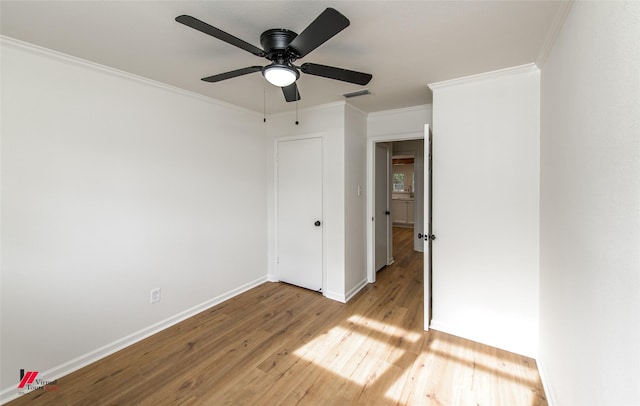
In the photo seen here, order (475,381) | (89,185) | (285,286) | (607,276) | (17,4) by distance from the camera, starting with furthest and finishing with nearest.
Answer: (285,286) → (89,185) → (475,381) → (17,4) → (607,276)

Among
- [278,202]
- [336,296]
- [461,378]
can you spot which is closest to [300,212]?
[278,202]

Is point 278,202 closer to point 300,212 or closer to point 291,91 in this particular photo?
point 300,212

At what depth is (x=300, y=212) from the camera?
3689 mm

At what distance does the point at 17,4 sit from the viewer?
1.47m

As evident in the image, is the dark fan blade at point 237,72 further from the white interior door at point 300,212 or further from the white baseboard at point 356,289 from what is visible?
the white baseboard at point 356,289

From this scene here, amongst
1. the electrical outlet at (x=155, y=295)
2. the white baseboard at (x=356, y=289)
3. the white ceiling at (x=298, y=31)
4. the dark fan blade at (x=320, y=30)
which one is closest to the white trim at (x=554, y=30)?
the white ceiling at (x=298, y=31)

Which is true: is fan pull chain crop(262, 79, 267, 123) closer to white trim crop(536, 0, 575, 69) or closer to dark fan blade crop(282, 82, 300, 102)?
dark fan blade crop(282, 82, 300, 102)

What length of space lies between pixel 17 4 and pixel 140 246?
72.9 inches

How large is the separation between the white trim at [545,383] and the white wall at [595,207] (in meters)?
0.02

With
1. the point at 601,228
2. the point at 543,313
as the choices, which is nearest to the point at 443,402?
the point at 543,313

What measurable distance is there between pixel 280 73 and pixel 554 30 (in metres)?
1.73

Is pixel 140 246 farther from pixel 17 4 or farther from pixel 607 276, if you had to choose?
pixel 607 276

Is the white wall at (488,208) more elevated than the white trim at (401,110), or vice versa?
the white trim at (401,110)

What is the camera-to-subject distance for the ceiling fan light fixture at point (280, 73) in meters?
1.58
